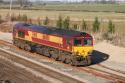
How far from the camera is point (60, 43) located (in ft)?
100

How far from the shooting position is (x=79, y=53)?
28.7 meters

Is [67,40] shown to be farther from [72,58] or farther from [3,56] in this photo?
[3,56]

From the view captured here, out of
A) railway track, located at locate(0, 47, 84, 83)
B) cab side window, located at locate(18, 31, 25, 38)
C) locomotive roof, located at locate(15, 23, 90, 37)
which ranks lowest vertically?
railway track, located at locate(0, 47, 84, 83)

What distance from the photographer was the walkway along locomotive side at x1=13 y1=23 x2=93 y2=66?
28.7 m

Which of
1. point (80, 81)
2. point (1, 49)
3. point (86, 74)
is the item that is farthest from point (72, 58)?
point (1, 49)

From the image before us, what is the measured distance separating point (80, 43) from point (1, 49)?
12563mm

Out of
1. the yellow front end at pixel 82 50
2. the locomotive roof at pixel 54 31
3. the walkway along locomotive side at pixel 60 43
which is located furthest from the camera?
the locomotive roof at pixel 54 31

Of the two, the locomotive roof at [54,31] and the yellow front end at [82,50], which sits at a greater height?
the locomotive roof at [54,31]

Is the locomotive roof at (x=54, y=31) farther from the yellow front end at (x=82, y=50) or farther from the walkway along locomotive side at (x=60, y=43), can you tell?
the yellow front end at (x=82, y=50)

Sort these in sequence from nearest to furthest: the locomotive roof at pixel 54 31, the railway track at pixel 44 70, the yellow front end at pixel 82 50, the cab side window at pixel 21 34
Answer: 1. the railway track at pixel 44 70
2. the yellow front end at pixel 82 50
3. the locomotive roof at pixel 54 31
4. the cab side window at pixel 21 34

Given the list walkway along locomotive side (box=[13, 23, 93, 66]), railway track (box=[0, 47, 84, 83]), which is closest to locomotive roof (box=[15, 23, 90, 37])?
walkway along locomotive side (box=[13, 23, 93, 66])

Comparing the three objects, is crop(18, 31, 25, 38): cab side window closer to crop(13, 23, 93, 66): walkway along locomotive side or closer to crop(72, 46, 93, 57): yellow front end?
crop(13, 23, 93, 66): walkway along locomotive side

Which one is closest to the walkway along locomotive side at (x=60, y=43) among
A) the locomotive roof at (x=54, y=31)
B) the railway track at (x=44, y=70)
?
the locomotive roof at (x=54, y=31)

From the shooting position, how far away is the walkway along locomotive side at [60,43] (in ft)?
94.3
